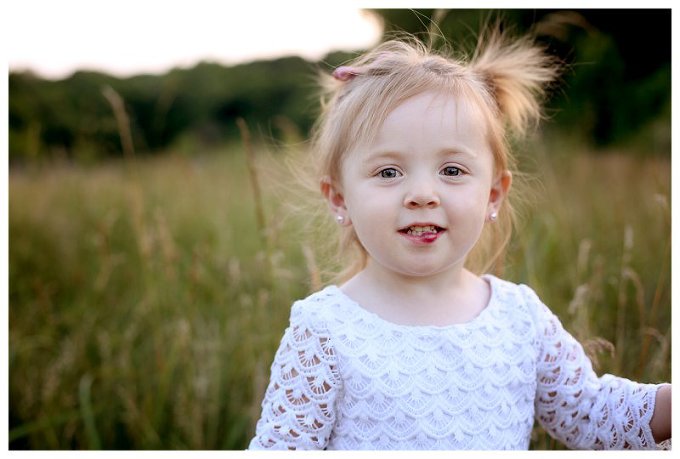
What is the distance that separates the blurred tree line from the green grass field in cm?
55

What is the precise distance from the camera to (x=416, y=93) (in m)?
1.36

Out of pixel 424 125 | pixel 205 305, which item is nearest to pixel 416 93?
pixel 424 125

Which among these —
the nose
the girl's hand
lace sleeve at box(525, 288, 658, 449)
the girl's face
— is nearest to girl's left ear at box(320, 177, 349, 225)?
the girl's face

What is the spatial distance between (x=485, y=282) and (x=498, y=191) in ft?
0.68

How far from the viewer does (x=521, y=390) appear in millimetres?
1448

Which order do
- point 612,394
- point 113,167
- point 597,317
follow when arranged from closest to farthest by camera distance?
point 612,394, point 597,317, point 113,167

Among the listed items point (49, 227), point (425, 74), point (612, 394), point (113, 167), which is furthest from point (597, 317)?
point (113, 167)

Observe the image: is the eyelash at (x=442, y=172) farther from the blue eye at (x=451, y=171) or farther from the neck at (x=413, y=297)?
the neck at (x=413, y=297)

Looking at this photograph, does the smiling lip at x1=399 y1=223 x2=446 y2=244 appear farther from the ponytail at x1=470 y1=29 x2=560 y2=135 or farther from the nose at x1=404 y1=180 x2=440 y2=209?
the ponytail at x1=470 y1=29 x2=560 y2=135

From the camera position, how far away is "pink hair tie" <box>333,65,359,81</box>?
151 centimetres

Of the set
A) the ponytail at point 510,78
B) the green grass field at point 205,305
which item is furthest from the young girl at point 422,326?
the green grass field at point 205,305

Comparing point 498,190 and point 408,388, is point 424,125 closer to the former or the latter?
point 498,190

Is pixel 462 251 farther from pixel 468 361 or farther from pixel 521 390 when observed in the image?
pixel 521 390

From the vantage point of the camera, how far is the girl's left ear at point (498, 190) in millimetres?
1523
